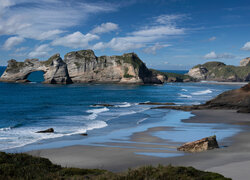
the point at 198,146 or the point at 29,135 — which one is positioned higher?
the point at 198,146

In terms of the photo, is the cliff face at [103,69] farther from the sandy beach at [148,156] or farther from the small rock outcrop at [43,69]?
the sandy beach at [148,156]

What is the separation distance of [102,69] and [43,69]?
32.5 meters

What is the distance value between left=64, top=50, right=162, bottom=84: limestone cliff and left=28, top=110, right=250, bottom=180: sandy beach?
121 meters

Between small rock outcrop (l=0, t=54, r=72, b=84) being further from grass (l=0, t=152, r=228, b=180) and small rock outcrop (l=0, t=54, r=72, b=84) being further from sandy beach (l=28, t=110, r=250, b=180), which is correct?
grass (l=0, t=152, r=228, b=180)

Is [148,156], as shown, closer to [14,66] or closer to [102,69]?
[14,66]

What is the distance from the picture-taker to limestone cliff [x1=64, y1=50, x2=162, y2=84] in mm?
144125

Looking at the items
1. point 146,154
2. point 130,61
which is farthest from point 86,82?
point 146,154

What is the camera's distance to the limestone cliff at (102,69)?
14412 centimetres

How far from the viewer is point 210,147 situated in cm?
1894

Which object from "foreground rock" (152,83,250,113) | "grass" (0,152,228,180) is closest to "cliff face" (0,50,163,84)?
"foreground rock" (152,83,250,113)

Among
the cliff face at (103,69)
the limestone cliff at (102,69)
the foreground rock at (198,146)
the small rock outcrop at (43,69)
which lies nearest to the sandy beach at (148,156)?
the foreground rock at (198,146)

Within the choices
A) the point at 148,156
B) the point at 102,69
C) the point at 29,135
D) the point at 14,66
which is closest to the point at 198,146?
the point at 148,156

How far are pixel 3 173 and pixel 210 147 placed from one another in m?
14.1

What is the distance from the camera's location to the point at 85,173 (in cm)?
1120
